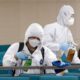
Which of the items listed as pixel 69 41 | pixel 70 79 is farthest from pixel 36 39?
pixel 69 41

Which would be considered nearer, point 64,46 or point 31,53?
point 31,53

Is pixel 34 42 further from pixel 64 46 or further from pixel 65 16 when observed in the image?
pixel 65 16

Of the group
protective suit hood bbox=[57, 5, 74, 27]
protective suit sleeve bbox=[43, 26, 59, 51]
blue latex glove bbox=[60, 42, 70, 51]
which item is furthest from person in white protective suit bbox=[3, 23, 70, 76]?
protective suit hood bbox=[57, 5, 74, 27]

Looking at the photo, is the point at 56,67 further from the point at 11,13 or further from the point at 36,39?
the point at 11,13

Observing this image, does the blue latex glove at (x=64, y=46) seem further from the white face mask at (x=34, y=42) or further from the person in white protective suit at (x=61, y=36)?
the white face mask at (x=34, y=42)

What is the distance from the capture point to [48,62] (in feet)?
13.3

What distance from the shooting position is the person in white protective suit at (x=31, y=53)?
3.99 m

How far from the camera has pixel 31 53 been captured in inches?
160

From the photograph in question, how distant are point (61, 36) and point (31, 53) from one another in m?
1.54

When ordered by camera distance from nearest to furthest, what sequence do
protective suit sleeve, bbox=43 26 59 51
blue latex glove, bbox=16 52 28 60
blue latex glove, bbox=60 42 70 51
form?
blue latex glove, bbox=16 52 28 60 < blue latex glove, bbox=60 42 70 51 < protective suit sleeve, bbox=43 26 59 51

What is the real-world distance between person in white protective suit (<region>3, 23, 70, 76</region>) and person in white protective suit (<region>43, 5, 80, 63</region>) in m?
0.82

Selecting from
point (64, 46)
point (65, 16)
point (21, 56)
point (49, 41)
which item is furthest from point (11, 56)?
point (65, 16)

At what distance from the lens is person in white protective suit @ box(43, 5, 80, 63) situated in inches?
198

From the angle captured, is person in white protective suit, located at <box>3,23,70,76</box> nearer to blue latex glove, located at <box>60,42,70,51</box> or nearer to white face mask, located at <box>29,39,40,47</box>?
white face mask, located at <box>29,39,40,47</box>
